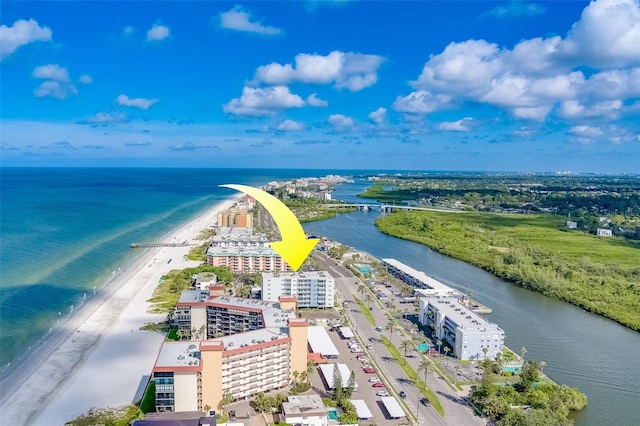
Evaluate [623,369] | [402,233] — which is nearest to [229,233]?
[402,233]

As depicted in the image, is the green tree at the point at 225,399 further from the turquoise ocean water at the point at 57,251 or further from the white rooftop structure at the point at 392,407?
the turquoise ocean water at the point at 57,251

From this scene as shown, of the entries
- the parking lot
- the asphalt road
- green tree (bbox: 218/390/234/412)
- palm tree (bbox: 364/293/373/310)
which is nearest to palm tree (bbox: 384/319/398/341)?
the asphalt road

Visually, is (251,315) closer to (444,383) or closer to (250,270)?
(444,383)

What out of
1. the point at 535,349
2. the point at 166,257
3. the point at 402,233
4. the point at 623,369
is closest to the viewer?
the point at 623,369

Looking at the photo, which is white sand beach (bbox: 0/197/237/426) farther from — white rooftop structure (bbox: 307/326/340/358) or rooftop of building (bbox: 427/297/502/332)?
rooftop of building (bbox: 427/297/502/332)

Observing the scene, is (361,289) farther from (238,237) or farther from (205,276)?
(238,237)

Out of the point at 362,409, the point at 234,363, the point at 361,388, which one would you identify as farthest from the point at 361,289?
the point at 234,363
